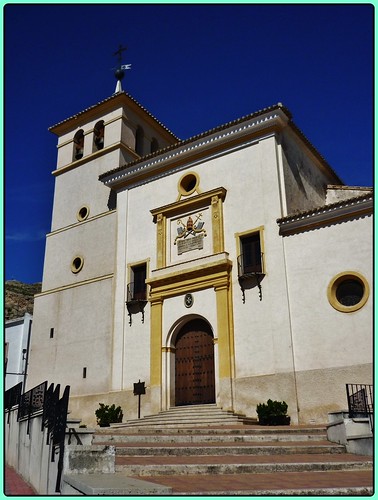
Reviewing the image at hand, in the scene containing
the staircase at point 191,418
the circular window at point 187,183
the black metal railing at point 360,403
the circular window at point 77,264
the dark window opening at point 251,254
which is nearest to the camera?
the black metal railing at point 360,403

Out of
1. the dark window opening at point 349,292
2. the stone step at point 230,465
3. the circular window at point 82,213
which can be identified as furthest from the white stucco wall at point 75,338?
the stone step at point 230,465

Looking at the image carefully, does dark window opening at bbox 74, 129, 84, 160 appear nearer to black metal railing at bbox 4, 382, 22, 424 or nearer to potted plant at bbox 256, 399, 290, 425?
black metal railing at bbox 4, 382, 22, 424

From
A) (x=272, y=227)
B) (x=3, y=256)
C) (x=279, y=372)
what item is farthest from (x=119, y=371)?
(x=3, y=256)

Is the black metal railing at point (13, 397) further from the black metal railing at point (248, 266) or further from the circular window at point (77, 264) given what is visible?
the black metal railing at point (248, 266)

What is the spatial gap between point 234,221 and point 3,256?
10.3 metres

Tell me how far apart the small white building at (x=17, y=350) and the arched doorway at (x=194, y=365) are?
49.9 ft

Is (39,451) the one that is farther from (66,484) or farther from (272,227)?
(272,227)

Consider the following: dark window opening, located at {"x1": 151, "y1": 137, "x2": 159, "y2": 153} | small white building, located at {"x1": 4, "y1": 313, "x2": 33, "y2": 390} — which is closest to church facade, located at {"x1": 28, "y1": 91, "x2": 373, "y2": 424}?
dark window opening, located at {"x1": 151, "y1": 137, "x2": 159, "y2": 153}

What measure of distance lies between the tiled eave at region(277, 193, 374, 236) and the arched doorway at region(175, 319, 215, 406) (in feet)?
13.7

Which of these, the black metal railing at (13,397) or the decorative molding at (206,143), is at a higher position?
the decorative molding at (206,143)

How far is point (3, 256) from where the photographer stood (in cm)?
660

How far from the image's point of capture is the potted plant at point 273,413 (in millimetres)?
12719

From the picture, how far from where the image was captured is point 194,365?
15.8m

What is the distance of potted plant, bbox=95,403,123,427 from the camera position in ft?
51.1
